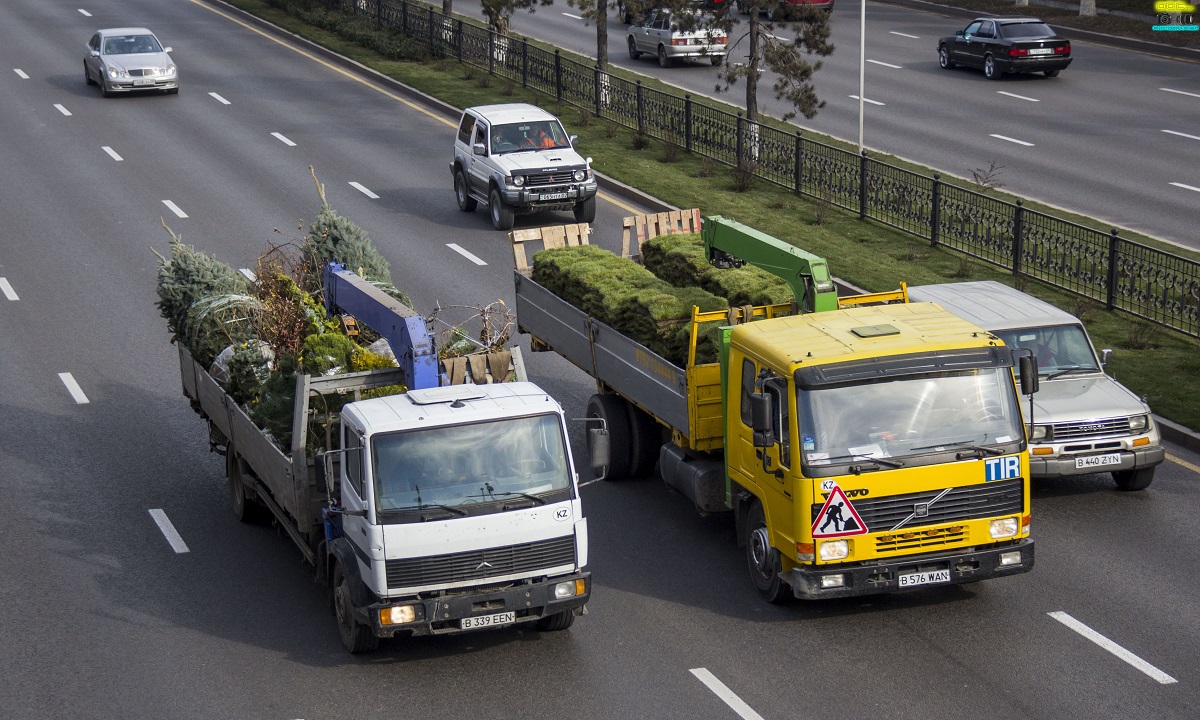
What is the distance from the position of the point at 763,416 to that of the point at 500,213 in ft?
50.9

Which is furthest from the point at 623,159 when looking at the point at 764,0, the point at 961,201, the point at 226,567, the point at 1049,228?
the point at 226,567

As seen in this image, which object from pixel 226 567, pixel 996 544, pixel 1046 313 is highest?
pixel 1046 313

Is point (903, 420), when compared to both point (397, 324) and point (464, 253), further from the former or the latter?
point (464, 253)

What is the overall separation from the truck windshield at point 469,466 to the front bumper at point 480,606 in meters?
0.66

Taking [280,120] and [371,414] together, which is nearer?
[371,414]

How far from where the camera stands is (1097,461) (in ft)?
47.8

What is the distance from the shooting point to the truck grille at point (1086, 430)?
47.9 ft

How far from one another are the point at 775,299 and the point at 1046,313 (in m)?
3.28

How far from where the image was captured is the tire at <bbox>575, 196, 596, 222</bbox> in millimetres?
27031

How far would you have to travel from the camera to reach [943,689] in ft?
35.8

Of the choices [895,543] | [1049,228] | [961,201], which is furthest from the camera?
[961,201]

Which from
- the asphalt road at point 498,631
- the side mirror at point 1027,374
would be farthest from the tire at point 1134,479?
the side mirror at point 1027,374

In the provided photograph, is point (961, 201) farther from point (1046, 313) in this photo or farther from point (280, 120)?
point (280, 120)

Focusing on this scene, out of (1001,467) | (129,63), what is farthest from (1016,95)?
(1001,467)
